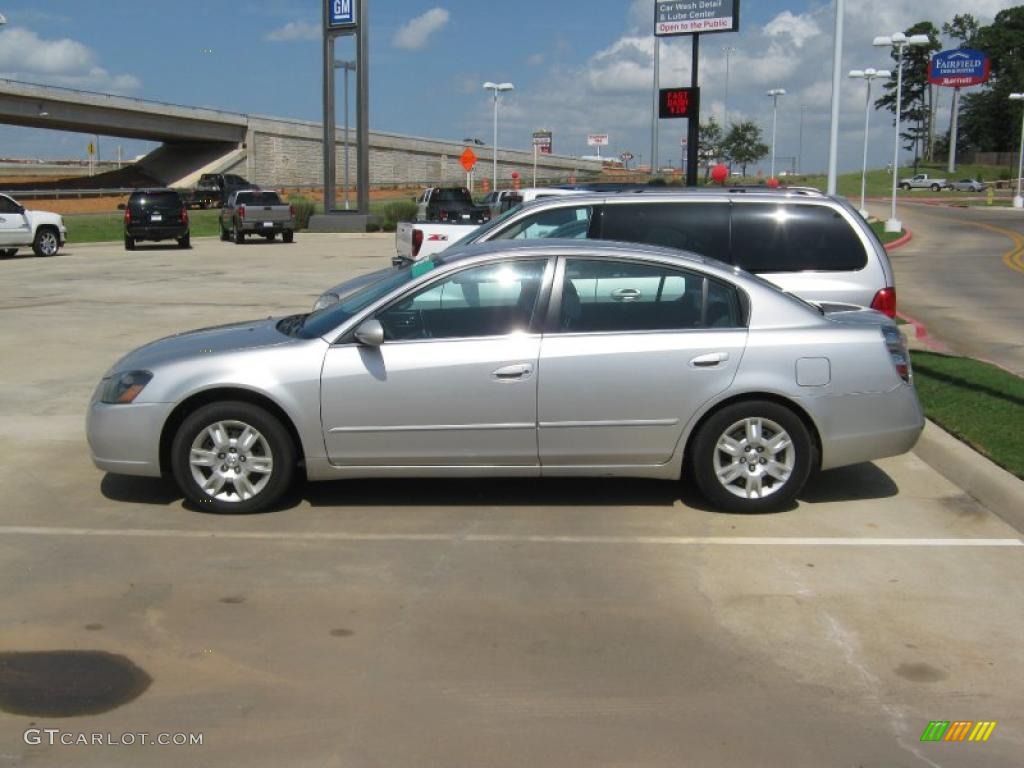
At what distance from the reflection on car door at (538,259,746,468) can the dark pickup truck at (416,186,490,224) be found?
29.7 meters

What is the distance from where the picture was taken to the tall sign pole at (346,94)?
4234cm

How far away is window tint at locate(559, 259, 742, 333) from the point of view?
6605 millimetres

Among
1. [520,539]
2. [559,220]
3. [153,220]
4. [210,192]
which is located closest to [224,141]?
[210,192]

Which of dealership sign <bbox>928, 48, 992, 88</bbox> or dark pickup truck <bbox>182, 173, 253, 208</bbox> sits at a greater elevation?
dealership sign <bbox>928, 48, 992, 88</bbox>

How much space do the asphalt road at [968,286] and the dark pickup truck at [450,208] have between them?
13.4 meters

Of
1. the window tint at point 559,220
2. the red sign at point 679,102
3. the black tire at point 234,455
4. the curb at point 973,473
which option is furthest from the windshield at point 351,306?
the red sign at point 679,102

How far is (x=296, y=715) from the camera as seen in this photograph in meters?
4.17

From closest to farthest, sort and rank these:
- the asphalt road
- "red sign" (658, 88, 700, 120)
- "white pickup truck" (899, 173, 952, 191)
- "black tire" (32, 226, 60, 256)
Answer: the asphalt road → "red sign" (658, 88, 700, 120) → "black tire" (32, 226, 60, 256) → "white pickup truck" (899, 173, 952, 191)

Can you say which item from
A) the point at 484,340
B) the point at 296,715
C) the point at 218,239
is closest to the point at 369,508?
the point at 484,340

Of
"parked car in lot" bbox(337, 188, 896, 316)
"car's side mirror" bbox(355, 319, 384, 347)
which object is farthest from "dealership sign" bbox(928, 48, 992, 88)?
"car's side mirror" bbox(355, 319, 384, 347)

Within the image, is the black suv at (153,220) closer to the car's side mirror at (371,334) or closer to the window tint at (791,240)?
the window tint at (791,240)

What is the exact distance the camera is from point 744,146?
73500 mm

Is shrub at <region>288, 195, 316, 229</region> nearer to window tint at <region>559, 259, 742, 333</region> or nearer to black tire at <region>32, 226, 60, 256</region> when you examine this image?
black tire at <region>32, 226, 60, 256</region>

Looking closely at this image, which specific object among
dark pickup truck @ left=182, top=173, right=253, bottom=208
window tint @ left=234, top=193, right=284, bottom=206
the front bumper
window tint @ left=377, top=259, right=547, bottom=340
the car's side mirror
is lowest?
the front bumper
